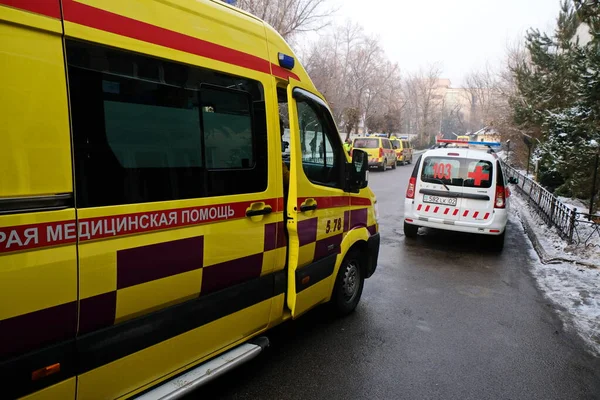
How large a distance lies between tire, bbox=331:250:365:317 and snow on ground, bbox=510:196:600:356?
2.22 m

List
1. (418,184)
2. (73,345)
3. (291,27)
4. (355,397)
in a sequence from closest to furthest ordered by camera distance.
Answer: (73,345) → (355,397) → (418,184) → (291,27)

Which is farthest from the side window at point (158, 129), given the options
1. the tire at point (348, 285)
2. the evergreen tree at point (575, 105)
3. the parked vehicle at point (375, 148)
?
the parked vehicle at point (375, 148)

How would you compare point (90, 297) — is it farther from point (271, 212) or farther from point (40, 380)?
point (271, 212)

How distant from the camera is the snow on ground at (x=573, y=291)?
435 centimetres

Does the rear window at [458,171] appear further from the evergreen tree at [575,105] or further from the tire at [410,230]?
the evergreen tree at [575,105]

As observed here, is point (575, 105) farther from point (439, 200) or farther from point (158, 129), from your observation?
point (158, 129)

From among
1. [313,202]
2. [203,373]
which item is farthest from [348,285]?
[203,373]

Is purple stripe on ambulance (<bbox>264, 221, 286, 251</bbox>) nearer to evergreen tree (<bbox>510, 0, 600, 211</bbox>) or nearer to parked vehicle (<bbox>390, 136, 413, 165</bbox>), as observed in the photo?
evergreen tree (<bbox>510, 0, 600, 211</bbox>)

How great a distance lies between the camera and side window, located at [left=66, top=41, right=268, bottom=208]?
1967 mm

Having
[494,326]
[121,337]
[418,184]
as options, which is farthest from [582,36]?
[121,337]

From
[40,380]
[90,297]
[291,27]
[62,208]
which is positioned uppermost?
[291,27]

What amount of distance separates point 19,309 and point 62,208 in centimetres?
45

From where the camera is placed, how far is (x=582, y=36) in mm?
18906

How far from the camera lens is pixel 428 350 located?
376cm
